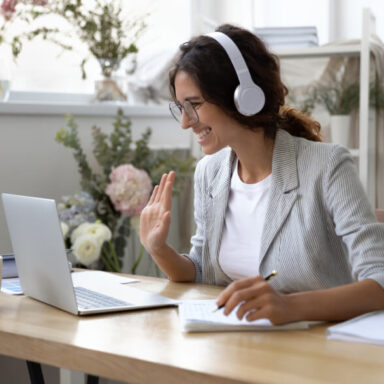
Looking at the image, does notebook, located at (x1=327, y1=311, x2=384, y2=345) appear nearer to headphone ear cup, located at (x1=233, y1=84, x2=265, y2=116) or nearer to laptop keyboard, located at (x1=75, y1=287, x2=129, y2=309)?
laptop keyboard, located at (x1=75, y1=287, x2=129, y2=309)

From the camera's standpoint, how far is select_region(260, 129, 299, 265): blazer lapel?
1.74 metres

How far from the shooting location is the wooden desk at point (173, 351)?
1096mm

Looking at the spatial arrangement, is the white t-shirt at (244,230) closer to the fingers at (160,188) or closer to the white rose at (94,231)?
the fingers at (160,188)

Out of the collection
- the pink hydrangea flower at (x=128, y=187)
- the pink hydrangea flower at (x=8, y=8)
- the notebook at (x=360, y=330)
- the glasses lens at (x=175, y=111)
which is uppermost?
the pink hydrangea flower at (x=8, y=8)

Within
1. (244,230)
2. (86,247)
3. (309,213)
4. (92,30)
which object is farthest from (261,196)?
(92,30)

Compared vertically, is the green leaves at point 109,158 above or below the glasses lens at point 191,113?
below

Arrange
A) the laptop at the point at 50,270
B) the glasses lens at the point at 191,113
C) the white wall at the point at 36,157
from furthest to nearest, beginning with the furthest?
the white wall at the point at 36,157 → the glasses lens at the point at 191,113 → the laptop at the point at 50,270

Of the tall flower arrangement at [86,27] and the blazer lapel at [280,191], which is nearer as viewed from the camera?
the blazer lapel at [280,191]

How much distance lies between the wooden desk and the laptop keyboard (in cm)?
5

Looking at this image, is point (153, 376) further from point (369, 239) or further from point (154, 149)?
point (154, 149)

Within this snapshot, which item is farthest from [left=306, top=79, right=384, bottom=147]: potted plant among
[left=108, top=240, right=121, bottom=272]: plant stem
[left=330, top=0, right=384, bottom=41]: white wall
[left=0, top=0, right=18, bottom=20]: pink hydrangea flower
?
[left=0, top=0, right=18, bottom=20]: pink hydrangea flower

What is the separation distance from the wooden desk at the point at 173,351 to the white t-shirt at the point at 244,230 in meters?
0.38

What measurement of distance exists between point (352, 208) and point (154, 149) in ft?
5.88

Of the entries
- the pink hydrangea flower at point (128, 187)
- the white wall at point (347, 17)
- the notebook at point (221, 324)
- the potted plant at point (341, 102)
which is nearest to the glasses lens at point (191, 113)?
the notebook at point (221, 324)
